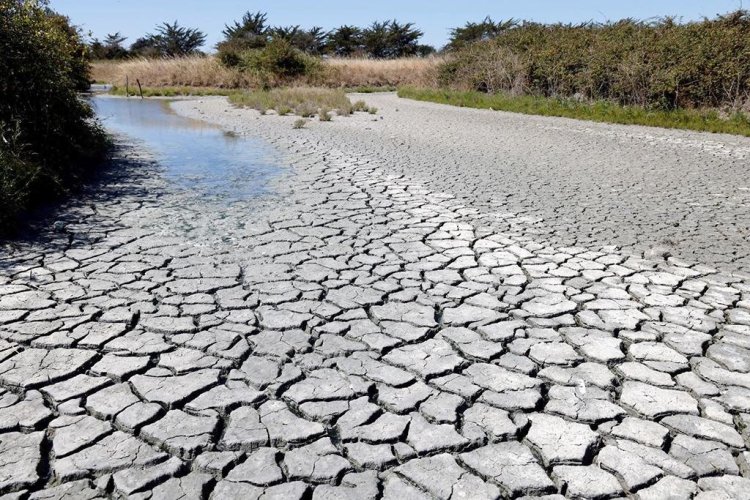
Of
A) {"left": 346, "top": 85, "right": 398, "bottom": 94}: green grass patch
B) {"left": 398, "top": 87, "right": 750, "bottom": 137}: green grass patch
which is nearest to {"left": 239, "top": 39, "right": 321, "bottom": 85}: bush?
{"left": 346, "top": 85, "right": 398, "bottom": 94}: green grass patch

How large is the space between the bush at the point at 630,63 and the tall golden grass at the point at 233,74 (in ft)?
27.6

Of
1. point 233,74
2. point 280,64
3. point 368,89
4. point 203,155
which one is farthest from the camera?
point 233,74

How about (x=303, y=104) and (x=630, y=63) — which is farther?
(x=303, y=104)

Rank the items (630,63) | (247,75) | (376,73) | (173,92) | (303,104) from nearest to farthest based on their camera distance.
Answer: (630,63) < (303,104) < (173,92) < (247,75) < (376,73)

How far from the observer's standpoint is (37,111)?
7.35 meters

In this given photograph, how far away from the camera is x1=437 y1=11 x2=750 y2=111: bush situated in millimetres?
13695

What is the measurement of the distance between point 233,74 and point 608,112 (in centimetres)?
1980

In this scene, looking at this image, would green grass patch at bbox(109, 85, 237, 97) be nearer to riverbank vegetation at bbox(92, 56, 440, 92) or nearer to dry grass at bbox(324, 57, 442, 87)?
riverbank vegetation at bbox(92, 56, 440, 92)

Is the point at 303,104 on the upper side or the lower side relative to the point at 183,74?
lower

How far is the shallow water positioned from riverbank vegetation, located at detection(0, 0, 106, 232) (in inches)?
47.2

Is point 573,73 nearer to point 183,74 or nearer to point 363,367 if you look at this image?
point 363,367

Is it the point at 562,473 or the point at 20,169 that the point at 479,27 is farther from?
the point at 562,473

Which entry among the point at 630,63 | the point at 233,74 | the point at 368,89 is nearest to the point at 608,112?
the point at 630,63

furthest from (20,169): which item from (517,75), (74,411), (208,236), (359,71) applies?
(359,71)
